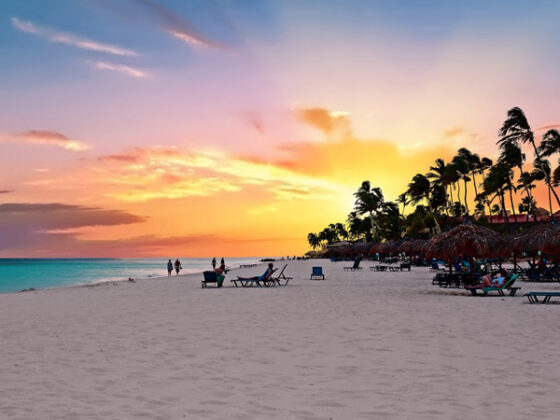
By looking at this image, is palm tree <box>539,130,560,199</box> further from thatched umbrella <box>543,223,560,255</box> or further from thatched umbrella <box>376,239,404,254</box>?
thatched umbrella <box>543,223,560,255</box>

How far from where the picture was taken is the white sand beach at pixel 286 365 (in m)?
5.88

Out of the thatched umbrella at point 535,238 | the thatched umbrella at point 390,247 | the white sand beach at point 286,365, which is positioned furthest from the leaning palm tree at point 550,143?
the white sand beach at point 286,365

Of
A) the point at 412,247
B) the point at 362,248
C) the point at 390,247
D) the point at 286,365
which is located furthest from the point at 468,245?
the point at 362,248

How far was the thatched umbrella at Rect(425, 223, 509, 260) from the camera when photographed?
2197 cm

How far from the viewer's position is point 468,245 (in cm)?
2219

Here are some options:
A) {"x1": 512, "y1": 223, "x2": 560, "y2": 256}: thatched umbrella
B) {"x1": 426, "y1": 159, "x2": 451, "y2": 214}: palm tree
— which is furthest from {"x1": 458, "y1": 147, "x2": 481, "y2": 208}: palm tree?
{"x1": 512, "y1": 223, "x2": 560, "y2": 256}: thatched umbrella

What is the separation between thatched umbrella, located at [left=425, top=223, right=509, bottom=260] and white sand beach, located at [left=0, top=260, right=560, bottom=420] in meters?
6.90

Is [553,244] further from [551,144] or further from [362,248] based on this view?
[362,248]

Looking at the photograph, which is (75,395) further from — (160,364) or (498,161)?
(498,161)

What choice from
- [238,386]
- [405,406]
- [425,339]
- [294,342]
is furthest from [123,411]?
[425,339]

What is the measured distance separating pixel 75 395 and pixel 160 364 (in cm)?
192

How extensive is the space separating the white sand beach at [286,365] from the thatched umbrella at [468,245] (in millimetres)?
6897

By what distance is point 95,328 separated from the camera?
41.3 ft

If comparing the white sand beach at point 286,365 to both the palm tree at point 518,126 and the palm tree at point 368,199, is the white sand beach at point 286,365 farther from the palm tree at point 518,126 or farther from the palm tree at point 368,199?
the palm tree at point 368,199
